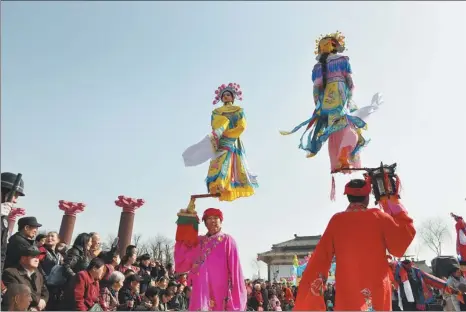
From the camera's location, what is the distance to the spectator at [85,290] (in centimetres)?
492

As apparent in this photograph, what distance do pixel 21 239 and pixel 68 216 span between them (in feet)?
45.3

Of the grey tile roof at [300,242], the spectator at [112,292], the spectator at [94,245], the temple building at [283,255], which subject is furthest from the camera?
the grey tile roof at [300,242]

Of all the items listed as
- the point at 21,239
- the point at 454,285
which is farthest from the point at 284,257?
the point at 21,239

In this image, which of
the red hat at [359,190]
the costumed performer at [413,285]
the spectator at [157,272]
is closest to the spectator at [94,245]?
the spectator at [157,272]

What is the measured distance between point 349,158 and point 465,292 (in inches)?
146

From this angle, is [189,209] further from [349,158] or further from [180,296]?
[180,296]

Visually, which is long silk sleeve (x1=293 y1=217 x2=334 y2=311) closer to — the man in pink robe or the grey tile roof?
the man in pink robe

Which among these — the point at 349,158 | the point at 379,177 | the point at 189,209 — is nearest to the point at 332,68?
the point at 349,158

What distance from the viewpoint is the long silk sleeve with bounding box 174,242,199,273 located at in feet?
15.6

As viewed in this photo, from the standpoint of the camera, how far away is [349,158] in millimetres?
5176

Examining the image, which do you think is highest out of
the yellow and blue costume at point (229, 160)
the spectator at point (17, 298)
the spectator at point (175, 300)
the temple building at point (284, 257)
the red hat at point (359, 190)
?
the temple building at point (284, 257)

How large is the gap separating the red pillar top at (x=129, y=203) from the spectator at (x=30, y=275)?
12437mm

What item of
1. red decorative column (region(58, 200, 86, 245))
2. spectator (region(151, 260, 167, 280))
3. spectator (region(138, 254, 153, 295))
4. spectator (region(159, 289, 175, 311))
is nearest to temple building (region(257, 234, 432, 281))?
red decorative column (region(58, 200, 86, 245))

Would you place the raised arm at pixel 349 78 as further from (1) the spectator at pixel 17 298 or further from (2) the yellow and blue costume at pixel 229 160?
(1) the spectator at pixel 17 298
